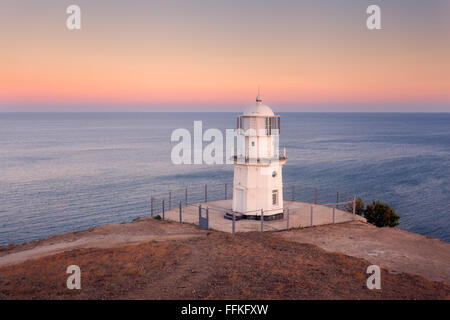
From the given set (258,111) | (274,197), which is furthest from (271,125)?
(274,197)

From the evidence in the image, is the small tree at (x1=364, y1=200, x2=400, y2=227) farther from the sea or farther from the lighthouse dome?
the lighthouse dome

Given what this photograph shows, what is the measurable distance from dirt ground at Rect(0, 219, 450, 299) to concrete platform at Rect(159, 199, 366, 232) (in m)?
4.83

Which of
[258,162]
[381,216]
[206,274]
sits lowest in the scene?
[381,216]

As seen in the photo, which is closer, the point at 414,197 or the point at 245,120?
the point at 245,120

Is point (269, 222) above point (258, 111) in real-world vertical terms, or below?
below

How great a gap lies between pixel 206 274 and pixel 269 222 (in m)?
11.7

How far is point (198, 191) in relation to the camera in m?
45.6

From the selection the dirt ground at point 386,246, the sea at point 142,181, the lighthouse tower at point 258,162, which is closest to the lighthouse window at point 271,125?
the lighthouse tower at point 258,162

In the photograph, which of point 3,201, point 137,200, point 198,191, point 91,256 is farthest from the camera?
point 198,191

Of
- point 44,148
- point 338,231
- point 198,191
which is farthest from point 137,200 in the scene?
point 44,148

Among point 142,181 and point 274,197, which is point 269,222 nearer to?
point 274,197

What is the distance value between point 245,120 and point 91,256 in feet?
40.6

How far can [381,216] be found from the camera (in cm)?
2689
